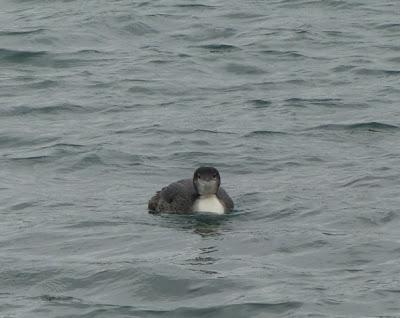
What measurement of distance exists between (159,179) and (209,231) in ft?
8.24

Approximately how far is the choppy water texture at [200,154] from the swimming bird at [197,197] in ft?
0.52

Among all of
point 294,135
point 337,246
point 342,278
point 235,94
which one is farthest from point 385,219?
point 235,94

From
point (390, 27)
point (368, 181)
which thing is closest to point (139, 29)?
point (390, 27)

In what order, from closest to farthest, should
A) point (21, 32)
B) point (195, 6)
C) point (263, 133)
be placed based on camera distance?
point (263, 133) < point (21, 32) < point (195, 6)

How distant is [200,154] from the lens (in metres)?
20.9

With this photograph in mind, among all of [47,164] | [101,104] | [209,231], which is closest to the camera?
[209,231]

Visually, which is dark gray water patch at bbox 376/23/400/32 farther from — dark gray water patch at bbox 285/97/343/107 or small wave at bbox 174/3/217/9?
dark gray water patch at bbox 285/97/343/107

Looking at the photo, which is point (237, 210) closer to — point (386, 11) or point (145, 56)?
point (145, 56)

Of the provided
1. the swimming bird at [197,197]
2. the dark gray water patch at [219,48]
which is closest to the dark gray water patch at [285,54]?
the dark gray water patch at [219,48]

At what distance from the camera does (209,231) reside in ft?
57.3

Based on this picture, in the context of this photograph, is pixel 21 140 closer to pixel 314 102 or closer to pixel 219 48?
pixel 314 102

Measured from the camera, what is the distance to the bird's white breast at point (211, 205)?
1812cm

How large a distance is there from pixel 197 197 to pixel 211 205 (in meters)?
0.20

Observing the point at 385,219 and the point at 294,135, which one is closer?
the point at 385,219
